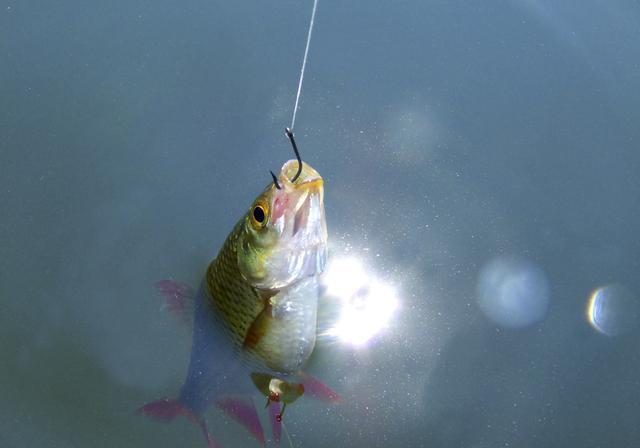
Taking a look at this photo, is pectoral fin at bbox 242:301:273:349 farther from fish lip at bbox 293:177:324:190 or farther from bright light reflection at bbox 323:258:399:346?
fish lip at bbox 293:177:324:190

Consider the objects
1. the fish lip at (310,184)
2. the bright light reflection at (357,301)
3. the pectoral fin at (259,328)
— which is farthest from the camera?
the bright light reflection at (357,301)

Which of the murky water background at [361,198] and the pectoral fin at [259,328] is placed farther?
the murky water background at [361,198]

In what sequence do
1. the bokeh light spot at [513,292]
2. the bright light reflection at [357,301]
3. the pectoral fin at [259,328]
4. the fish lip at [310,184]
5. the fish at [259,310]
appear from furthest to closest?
the bokeh light spot at [513,292]
the bright light reflection at [357,301]
the pectoral fin at [259,328]
the fish at [259,310]
the fish lip at [310,184]

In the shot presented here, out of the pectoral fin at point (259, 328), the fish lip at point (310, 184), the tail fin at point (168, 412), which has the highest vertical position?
the fish lip at point (310, 184)

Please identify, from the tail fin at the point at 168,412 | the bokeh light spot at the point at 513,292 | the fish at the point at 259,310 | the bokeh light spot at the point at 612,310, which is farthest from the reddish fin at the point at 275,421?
the bokeh light spot at the point at 612,310

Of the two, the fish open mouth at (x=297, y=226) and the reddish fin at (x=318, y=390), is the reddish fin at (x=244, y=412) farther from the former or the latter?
the fish open mouth at (x=297, y=226)

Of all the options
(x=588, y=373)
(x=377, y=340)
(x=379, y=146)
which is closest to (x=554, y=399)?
(x=588, y=373)

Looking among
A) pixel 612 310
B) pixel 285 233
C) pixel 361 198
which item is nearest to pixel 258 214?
pixel 285 233
